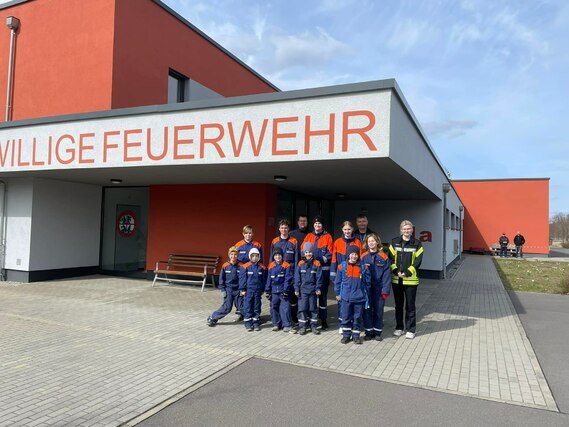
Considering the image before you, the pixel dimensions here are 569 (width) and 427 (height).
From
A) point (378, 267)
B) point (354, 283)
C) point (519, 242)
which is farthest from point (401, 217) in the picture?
point (519, 242)

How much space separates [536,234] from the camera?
94.7ft

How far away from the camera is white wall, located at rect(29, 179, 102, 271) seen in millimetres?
10719

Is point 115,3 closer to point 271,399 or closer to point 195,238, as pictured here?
point 195,238

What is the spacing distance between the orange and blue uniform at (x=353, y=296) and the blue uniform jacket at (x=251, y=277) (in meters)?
1.34

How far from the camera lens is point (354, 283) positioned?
5.99 meters

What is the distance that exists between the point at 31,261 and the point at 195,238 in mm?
4077

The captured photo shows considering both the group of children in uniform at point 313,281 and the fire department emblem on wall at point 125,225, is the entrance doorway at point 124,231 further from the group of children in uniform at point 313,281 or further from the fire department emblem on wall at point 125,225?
the group of children in uniform at point 313,281

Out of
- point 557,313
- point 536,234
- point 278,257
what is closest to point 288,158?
point 278,257

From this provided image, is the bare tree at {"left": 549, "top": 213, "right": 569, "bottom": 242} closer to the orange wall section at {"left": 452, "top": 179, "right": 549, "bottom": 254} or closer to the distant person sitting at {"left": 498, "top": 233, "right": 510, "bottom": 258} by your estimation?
the orange wall section at {"left": 452, "top": 179, "right": 549, "bottom": 254}

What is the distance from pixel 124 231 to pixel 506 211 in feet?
87.4

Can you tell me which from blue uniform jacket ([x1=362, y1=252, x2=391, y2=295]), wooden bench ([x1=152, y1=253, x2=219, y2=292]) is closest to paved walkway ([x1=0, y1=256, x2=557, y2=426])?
blue uniform jacket ([x1=362, y1=252, x2=391, y2=295])

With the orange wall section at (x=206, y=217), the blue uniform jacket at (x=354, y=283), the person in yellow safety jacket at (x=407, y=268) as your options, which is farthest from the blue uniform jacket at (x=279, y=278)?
the orange wall section at (x=206, y=217)

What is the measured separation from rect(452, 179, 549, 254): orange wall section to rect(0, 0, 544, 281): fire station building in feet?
59.4

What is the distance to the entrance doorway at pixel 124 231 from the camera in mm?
12430
